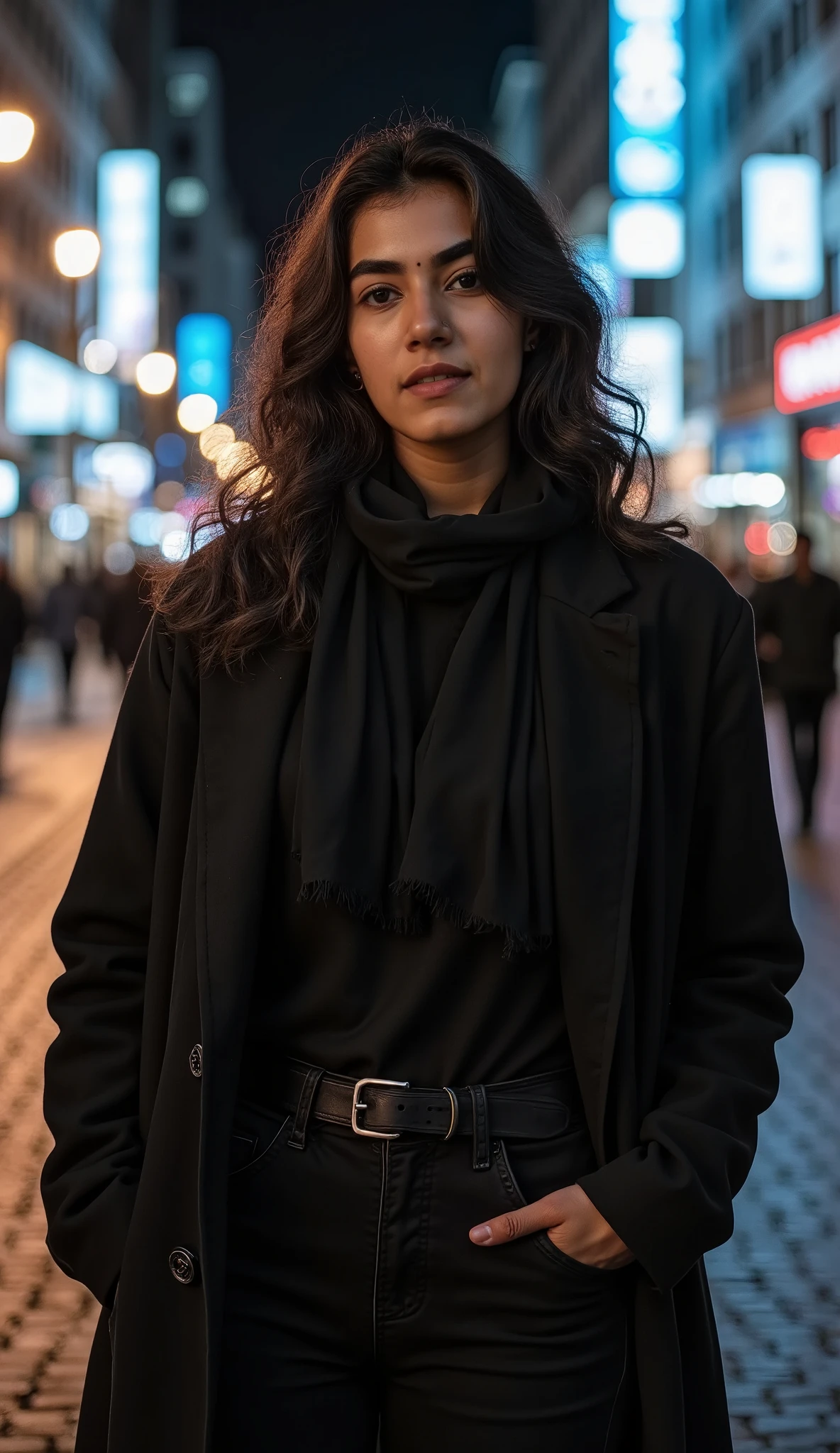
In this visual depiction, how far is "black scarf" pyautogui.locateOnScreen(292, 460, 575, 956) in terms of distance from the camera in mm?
2105

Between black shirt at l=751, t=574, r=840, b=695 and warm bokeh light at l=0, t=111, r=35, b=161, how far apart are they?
9687mm

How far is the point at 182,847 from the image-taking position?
2289mm

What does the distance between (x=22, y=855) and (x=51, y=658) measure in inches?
1368

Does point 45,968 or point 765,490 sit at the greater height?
point 765,490

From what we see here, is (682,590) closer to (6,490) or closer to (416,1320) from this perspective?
(416,1320)

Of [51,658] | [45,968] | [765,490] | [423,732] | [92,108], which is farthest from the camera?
[92,108]

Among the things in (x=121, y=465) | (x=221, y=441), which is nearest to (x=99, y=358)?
(x=121, y=465)

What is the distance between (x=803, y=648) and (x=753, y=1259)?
350 inches

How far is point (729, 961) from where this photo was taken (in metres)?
2.25

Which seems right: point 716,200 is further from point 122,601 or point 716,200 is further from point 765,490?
point 122,601

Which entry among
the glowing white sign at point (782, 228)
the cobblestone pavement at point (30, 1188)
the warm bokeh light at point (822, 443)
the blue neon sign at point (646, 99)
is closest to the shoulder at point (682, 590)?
the cobblestone pavement at point (30, 1188)

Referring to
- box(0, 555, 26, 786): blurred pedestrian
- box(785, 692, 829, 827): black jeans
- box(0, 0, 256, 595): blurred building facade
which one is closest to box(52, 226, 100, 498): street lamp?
box(0, 0, 256, 595): blurred building facade

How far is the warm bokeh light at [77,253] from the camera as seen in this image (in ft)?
82.1

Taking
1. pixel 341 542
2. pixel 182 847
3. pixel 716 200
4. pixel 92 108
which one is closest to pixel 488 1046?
pixel 182 847
